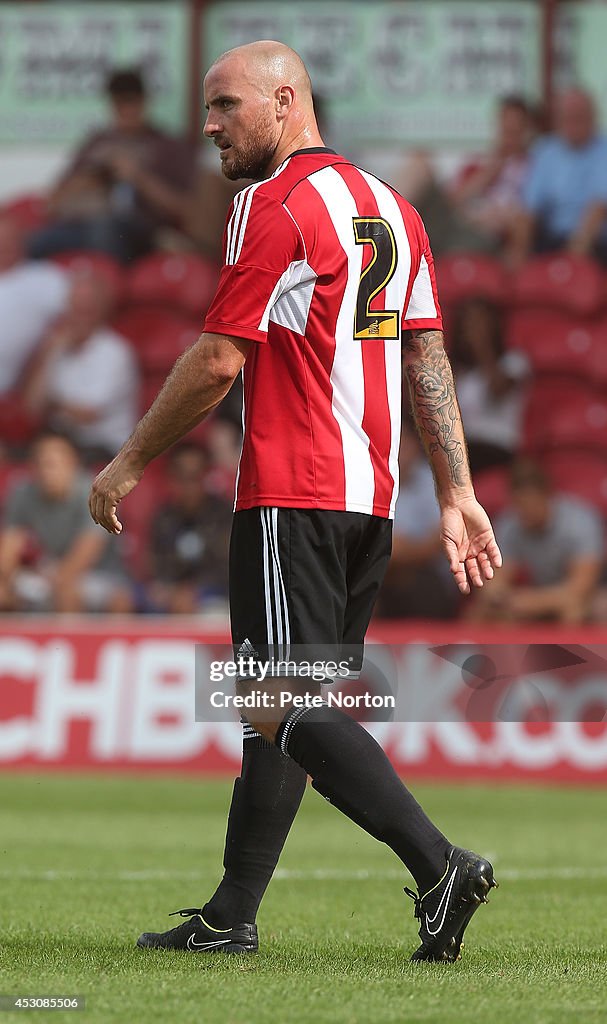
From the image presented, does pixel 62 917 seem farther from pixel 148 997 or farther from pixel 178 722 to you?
pixel 178 722

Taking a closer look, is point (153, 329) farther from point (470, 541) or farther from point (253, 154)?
point (470, 541)

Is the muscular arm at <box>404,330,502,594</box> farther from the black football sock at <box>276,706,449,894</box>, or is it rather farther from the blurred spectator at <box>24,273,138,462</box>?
the blurred spectator at <box>24,273,138,462</box>

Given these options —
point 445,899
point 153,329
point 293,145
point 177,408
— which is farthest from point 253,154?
point 153,329

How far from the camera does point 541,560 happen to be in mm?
11305

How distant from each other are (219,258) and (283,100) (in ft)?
32.5

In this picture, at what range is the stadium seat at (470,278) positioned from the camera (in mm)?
12898

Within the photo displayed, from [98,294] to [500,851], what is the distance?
288 inches

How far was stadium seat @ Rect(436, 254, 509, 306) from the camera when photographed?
12.9 m

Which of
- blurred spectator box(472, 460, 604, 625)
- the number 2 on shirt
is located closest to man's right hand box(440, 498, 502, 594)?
the number 2 on shirt

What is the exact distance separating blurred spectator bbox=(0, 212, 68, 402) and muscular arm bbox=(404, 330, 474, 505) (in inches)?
366

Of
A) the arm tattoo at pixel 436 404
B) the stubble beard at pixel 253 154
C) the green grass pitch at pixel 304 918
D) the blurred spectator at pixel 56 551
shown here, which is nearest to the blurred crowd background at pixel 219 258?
the blurred spectator at pixel 56 551

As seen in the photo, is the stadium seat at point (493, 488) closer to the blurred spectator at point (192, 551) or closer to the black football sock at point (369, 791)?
the blurred spectator at point (192, 551)

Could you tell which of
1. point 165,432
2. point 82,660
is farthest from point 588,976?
point 82,660

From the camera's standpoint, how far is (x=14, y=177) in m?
13.9
